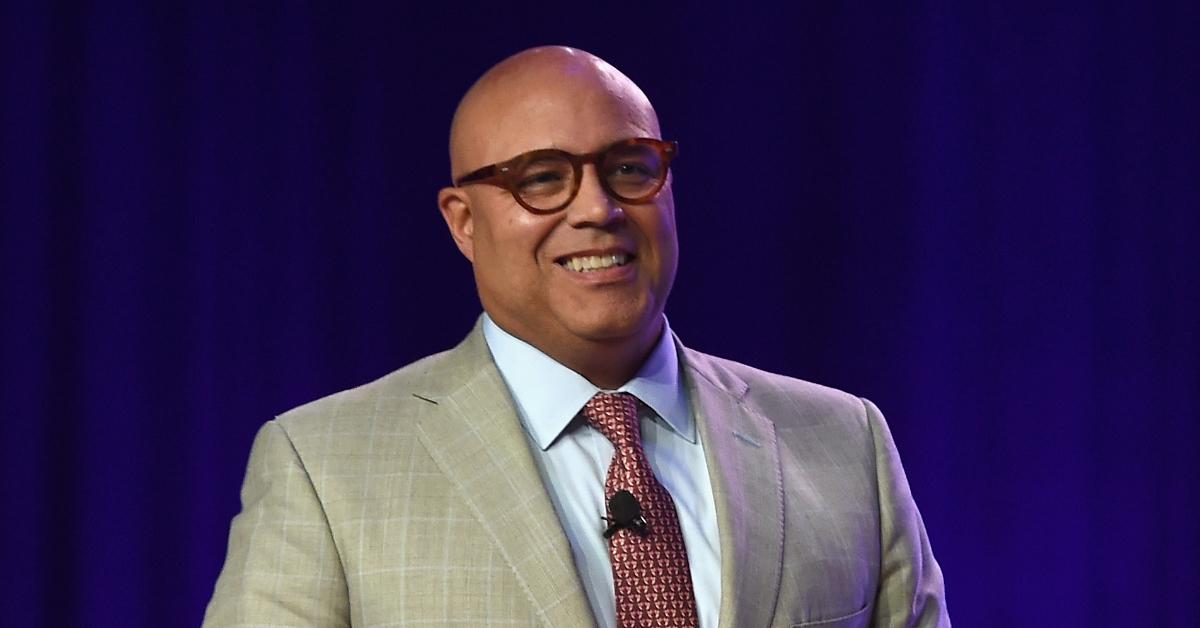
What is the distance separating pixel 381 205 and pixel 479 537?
51.5 inches

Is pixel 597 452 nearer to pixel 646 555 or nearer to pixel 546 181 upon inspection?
pixel 646 555

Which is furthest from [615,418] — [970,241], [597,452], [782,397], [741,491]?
[970,241]

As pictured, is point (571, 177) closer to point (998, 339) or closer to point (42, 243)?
point (42, 243)

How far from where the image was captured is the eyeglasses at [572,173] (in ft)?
6.69

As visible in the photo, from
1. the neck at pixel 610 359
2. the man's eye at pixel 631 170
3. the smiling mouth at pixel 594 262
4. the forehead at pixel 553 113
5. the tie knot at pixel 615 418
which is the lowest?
the tie knot at pixel 615 418

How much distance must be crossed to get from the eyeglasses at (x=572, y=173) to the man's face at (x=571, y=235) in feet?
0.03

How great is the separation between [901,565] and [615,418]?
0.43m

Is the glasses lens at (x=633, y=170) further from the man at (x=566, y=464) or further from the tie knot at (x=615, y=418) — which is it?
the tie knot at (x=615, y=418)

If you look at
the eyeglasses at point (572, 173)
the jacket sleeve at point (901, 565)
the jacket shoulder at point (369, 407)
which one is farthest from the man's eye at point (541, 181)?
the jacket sleeve at point (901, 565)

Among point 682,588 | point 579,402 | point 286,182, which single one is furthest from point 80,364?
point 682,588

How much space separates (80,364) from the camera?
290 centimetres

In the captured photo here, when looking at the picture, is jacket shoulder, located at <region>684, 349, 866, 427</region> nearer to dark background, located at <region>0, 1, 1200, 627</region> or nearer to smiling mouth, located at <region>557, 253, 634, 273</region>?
smiling mouth, located at <region>557, 253, 634, 273</region>

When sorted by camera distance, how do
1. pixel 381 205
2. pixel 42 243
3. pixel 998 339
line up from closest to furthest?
pixel 42 243 → pixel 381 205 → pixel 998 339

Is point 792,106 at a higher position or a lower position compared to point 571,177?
higher
